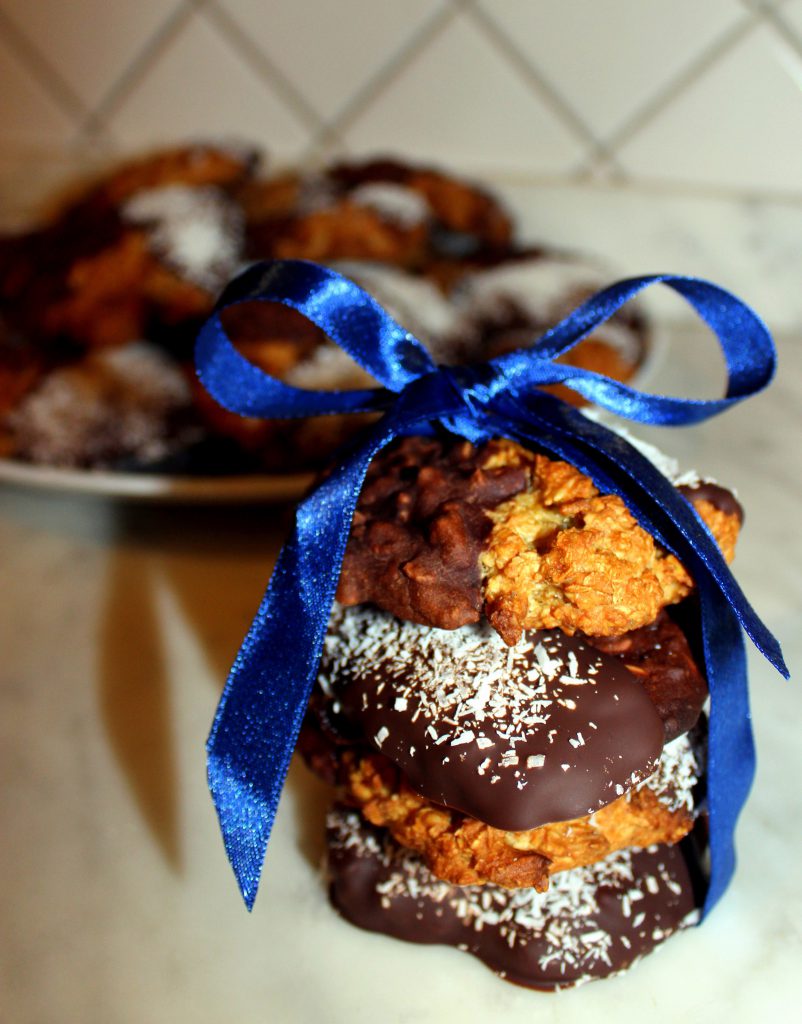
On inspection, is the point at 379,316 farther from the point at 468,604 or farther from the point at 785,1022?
the point at 785,1022

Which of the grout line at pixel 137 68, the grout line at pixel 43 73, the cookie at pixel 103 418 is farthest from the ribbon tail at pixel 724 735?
the grout line at pixel 43 73

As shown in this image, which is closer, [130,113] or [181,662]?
[181,662]

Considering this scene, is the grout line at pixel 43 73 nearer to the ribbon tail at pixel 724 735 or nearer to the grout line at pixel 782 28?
the grout line at pixel 782 28

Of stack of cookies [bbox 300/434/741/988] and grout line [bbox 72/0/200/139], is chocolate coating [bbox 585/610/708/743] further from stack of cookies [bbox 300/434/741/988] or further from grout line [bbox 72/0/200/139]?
grout line [bbox 72/0/200/139]

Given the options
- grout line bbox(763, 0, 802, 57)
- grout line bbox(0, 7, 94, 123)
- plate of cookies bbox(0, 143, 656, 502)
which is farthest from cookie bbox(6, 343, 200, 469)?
grout line bbox(763, 0, 802, 57)

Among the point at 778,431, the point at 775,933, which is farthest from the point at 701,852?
the point at 778,431

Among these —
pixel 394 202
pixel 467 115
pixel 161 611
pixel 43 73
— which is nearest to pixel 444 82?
pixel 467 115
